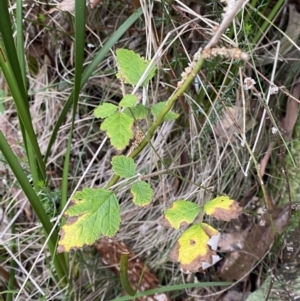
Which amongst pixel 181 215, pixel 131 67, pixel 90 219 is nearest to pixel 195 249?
pixel 181 215

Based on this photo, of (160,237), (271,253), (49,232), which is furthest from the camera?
(160,237)

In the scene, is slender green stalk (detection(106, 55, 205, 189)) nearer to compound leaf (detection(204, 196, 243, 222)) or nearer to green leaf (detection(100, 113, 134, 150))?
green leaf (detection(100, 113, 134, 150))

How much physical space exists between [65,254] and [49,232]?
0.11 metres

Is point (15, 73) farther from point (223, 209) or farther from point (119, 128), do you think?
point (223, 209)

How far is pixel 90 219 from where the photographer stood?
27.2 inches

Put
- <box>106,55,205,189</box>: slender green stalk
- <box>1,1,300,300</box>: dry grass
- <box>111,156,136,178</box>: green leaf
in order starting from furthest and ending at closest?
<box>1,1,300,300</box>: dry grass
<box>111,156,136,178</box>: green leaf
<box>106,55,205,189</box>: slender green stalk

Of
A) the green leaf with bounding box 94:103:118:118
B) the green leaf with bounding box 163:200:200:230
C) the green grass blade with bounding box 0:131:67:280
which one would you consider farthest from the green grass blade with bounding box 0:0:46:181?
the green leaf with bounding box 163:200:200:230

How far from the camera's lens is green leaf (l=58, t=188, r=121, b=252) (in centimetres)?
69

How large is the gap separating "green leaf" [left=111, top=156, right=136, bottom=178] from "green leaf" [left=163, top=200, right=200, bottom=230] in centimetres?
9

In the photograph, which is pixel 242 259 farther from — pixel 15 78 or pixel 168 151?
pixel 15 78

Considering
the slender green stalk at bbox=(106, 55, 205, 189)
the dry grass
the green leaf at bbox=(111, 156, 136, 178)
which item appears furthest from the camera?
the dry grass

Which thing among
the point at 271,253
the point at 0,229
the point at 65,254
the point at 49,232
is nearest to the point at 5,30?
the point at 49,232

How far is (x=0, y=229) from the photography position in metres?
1.15

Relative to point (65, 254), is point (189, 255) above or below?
above
